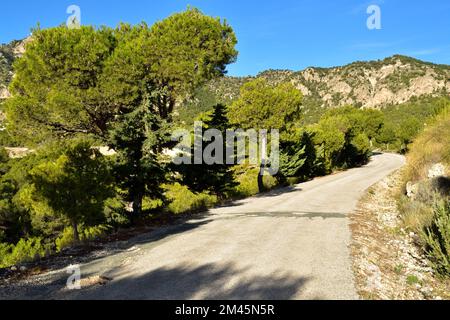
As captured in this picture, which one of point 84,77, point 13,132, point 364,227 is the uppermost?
point 84,77

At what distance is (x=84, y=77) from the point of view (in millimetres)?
14836

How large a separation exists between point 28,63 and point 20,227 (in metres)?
33.1

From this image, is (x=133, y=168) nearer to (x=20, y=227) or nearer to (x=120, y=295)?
(x=120, y=295)

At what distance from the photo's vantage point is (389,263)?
918 centimetres

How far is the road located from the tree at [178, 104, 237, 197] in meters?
8.12

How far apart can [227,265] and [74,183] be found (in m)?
7.63

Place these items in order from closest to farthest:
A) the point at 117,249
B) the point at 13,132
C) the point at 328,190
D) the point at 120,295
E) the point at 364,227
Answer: the point at 120,295 < the point at 117,249 < the point at 364,227 < the point at 13,132 < the point at 328,190

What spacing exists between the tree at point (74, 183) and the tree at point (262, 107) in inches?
620

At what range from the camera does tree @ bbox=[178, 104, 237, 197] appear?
2172 cm

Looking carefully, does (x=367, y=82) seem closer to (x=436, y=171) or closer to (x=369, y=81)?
(x=369, y=81)

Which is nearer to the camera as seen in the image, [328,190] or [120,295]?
[120,295]

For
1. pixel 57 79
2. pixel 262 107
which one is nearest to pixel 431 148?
pixel 262 107

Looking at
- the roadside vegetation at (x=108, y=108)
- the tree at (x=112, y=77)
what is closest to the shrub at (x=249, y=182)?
the roadside vegetation at (x=108, y=108)
